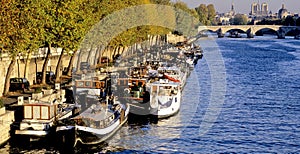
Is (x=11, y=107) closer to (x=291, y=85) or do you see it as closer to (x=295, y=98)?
(x=295, y=98)

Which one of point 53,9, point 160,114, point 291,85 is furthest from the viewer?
point 291,85

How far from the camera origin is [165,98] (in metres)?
41.7

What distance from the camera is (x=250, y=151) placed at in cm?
3219

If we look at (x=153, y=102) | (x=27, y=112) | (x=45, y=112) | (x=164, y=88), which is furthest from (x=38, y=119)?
(x=164, y=88)

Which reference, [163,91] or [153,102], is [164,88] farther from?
[153,102]

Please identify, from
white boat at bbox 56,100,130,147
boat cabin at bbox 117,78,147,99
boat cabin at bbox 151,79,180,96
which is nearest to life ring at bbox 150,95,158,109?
boat cabin at bbox 151,79,180,96

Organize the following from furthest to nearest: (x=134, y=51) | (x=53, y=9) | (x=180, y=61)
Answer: (x=134, y=51) → (x=180, y=61) → (x=53, y=9)

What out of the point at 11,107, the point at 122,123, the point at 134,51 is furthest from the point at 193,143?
the point at 134,51

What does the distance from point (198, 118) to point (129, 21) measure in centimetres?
3057

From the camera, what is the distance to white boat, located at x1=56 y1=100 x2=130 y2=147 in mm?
31359

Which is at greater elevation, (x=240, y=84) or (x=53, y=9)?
(x=53, y=9)

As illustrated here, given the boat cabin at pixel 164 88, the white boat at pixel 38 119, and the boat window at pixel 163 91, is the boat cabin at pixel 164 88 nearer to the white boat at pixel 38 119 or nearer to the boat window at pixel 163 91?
the boat window at pixel 163 91

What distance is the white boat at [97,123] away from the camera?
31.4 meters

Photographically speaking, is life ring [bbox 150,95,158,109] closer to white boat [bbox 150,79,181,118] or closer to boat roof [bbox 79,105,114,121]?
white boat [bbox 150,79,181,118]
